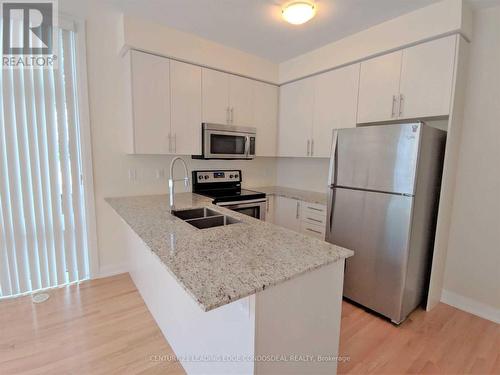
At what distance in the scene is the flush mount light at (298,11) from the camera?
1.99 meters

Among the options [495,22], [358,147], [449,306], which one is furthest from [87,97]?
[449,306]

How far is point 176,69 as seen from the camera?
265 cm

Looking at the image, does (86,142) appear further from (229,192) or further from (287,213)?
(287,213)

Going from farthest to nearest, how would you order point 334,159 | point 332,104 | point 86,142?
point 332,104
point 86,142
point 334,159

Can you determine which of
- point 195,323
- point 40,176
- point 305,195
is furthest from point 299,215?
point 40,176

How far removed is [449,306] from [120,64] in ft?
13.1

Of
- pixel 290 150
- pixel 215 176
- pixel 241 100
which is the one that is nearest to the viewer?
pixel 241 100

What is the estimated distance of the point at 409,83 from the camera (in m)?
2.27

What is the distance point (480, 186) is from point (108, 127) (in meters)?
3.53

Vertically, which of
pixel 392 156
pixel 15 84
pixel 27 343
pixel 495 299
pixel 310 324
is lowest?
pixel 27 343

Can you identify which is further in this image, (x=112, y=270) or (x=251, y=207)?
(x=251, y=207)

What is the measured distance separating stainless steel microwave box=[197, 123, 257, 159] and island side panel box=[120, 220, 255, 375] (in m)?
1.28

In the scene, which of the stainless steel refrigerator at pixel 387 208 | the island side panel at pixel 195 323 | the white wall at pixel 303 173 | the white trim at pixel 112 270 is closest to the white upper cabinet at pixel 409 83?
the stainless steel refrigerator at pixel 387 208

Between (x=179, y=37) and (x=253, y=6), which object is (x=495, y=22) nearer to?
(x=253, y=6)
